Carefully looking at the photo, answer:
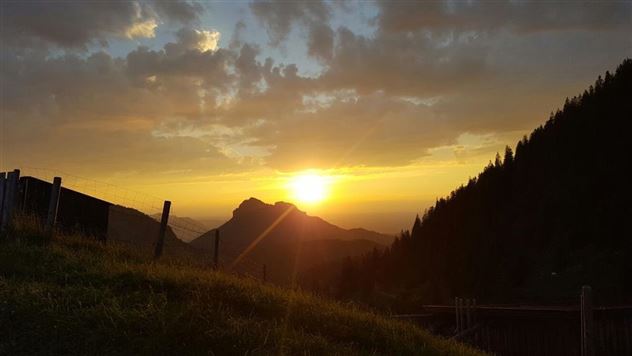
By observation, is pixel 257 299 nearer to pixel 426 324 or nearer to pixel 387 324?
pixel 387 324

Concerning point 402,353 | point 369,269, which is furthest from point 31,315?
point 369,269

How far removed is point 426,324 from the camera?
24.3m

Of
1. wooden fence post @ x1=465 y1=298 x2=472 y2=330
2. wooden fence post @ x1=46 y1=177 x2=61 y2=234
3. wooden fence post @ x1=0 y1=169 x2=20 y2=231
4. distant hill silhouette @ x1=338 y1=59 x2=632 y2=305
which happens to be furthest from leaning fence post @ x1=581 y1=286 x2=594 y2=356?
distant hill silhouette @ x1=338 y1=59 x2=632 y2=305

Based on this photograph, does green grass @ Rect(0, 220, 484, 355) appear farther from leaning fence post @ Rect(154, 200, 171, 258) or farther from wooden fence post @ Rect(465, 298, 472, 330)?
wooden fence post @ Rect(465, 298, 472, 330)

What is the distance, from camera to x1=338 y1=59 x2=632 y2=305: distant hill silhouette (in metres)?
71.9

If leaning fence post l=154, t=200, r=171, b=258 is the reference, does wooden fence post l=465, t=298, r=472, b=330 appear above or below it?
below

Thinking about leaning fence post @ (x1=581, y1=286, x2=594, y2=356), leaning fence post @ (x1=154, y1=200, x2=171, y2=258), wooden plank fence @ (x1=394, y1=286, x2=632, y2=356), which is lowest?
wooden plank fence @ (x1=394, y1=286, x2=632, y2=356)

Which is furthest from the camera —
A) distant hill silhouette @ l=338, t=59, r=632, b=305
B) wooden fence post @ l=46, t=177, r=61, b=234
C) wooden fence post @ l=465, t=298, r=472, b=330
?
distant hill silhouette @ l=338, t=59, r=632, b=305

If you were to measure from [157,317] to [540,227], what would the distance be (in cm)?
8957

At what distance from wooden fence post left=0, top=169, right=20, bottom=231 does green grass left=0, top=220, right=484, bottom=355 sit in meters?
2.20

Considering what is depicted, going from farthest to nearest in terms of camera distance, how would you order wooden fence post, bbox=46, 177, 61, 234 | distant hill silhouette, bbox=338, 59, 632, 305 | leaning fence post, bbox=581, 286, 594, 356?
distant hill silhouette, bbox=338, 59, 632, 305, leaning fence post, bbox=581, 286, 594, 356, wooden fence post, bbox=46, 177, 61, 234

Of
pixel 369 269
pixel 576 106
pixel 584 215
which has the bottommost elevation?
pixel 369 269

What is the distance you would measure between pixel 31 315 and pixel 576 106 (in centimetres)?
11506

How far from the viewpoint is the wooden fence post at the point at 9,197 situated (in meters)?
12.2
